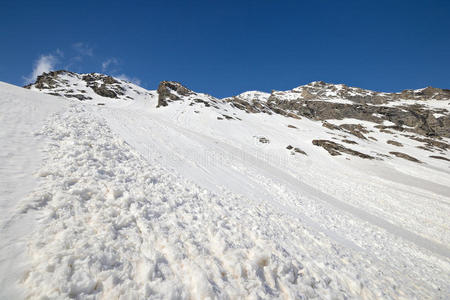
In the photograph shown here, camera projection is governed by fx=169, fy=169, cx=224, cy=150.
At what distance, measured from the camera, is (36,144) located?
6.86 metres

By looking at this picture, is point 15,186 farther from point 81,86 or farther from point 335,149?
point 81,86

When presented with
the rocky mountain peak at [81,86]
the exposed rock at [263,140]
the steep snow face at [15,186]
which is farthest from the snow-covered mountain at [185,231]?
the rocky mountain peak at [81,86]

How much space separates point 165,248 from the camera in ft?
12.4

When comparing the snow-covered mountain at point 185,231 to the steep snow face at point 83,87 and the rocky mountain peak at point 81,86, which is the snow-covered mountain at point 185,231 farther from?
the rocky mountain peak at point 81,86

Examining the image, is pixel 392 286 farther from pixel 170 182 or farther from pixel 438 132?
pixel 438 132

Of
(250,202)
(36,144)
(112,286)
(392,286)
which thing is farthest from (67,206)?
(392,286)

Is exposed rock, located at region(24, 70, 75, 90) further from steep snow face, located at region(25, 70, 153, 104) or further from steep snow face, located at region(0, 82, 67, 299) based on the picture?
steep snow face, located at region(0, 82, 67, 299)

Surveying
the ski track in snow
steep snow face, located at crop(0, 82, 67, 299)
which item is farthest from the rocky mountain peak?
the ski track in snow

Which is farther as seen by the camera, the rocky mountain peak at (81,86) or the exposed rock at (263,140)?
the rocky mountain peak at (81,86)

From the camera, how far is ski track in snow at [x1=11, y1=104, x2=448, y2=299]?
282 cm

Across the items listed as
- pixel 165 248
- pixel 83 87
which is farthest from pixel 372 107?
pixel 83 87

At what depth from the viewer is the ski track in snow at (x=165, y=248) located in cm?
282

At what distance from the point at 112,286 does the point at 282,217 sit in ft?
20.3

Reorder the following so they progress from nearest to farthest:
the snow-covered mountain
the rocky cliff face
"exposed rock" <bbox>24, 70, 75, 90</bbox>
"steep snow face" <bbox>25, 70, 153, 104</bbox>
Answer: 1. the snow-covered mountain
2. "steep snow face" <bbox>25, 70, 153, 104</bbox>
3. the rocky cliff face
4. "exposed rock" <bbox>24, 70, 75, 90</bbox>
